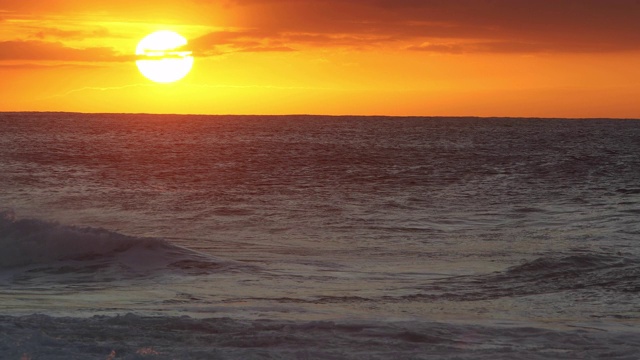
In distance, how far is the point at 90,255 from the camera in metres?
15.9

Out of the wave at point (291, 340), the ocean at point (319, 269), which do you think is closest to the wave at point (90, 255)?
the ocean at point (319, 269)

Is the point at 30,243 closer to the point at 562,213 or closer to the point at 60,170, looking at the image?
the point at 562,213

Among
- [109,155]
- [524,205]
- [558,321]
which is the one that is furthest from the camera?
[109,155]

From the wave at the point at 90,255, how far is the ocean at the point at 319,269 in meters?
0.05

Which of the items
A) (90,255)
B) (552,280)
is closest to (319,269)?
(552,280)

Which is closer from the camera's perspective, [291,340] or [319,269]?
[291,340]

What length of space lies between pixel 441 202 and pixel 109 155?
2952cm

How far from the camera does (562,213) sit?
78.5ft

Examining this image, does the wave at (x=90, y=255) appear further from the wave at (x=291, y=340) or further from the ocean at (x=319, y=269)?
the wave at (x=291, y=340)

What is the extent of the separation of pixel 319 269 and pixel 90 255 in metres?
4.22

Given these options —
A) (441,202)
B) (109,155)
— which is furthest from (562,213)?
(109,155)

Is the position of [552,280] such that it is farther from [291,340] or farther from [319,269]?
[291,340]

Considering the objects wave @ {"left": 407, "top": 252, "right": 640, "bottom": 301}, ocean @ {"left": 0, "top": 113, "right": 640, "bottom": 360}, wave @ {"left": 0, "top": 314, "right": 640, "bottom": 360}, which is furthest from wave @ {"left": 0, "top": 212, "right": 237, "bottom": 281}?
wave @ {"left": 0, "top": 314, "right": 640, "bottom": 360}

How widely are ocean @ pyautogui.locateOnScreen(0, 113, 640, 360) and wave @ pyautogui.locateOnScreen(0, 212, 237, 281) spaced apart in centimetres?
5
